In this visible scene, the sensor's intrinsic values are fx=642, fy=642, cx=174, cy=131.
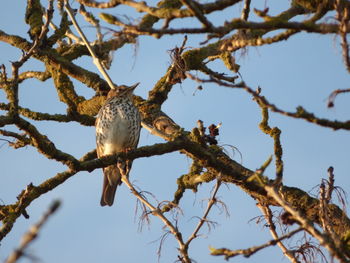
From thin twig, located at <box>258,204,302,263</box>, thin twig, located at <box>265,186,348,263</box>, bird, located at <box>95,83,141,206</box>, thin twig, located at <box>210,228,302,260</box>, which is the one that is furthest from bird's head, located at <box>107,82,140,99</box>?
thin twig, located at <box>265,186,348,263</box>

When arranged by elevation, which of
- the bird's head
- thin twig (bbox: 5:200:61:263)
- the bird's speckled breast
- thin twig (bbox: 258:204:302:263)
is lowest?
thin twig (bbox: 5:200:61:263)

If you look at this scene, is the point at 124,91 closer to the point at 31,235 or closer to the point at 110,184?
the point at 110,184

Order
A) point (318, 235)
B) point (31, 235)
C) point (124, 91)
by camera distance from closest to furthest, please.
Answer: point (31, 235), point (318, 235), point (124, 91)

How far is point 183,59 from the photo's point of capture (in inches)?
276

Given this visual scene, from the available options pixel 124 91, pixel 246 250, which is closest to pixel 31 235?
pixel 246 250

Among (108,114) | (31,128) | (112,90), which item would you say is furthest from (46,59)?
(31,128)

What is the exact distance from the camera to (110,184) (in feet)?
30.8

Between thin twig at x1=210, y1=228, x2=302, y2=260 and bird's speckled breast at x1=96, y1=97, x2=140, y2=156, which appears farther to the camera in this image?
bird's speckled breast at x1=96, y1=97, x2=140, y2=156

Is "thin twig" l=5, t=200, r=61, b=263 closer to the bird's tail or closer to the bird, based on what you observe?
the bird

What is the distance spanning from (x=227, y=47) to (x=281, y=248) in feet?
5.48

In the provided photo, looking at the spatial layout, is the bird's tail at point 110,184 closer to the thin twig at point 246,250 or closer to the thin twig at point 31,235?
the thin twig at point 246,250

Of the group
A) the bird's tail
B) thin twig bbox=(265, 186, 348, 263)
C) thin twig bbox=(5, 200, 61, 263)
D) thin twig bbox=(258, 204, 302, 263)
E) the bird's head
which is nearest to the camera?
thin twig bbox=(5, 200, 61, 263)

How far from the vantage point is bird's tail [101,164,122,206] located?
9297mm

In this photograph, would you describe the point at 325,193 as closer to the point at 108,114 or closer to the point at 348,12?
the point at 348,12
